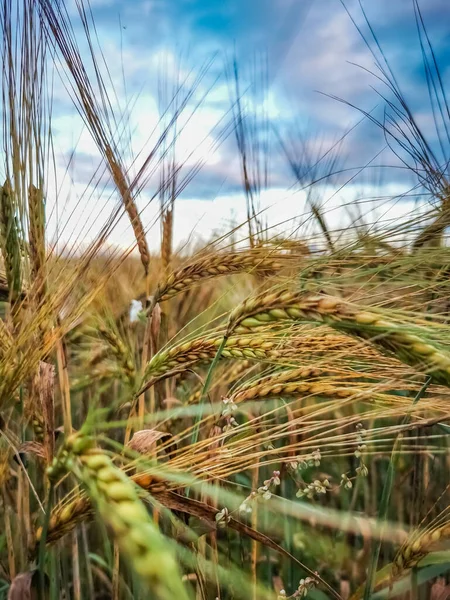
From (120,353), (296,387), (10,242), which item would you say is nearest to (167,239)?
(120,353)

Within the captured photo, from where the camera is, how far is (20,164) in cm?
110

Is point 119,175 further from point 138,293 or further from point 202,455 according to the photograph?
point 202,455

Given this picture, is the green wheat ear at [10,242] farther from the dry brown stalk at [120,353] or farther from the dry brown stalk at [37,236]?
Answer: the dry brown stalk at [120,353]

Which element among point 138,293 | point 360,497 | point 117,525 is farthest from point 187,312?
point 117,525

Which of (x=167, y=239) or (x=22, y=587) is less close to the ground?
(x=167, y=239)

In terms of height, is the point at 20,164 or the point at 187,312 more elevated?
the point at 20,164

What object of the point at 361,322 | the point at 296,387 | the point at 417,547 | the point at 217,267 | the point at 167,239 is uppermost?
the point at 167,239

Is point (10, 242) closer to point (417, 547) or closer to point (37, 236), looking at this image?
point (37, 236)

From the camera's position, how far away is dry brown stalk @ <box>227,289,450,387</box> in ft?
2.16

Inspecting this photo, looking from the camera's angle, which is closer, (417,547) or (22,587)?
(22,587)

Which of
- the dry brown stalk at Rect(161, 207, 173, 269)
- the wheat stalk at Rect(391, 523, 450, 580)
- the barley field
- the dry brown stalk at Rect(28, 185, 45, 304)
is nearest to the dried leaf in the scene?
the barley field

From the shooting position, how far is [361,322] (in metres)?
0.69

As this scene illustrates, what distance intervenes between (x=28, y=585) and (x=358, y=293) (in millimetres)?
613

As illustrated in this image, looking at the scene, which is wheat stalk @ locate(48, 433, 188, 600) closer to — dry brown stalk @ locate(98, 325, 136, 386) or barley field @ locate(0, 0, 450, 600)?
barley field @ locate(0, 0, 450, 600)
